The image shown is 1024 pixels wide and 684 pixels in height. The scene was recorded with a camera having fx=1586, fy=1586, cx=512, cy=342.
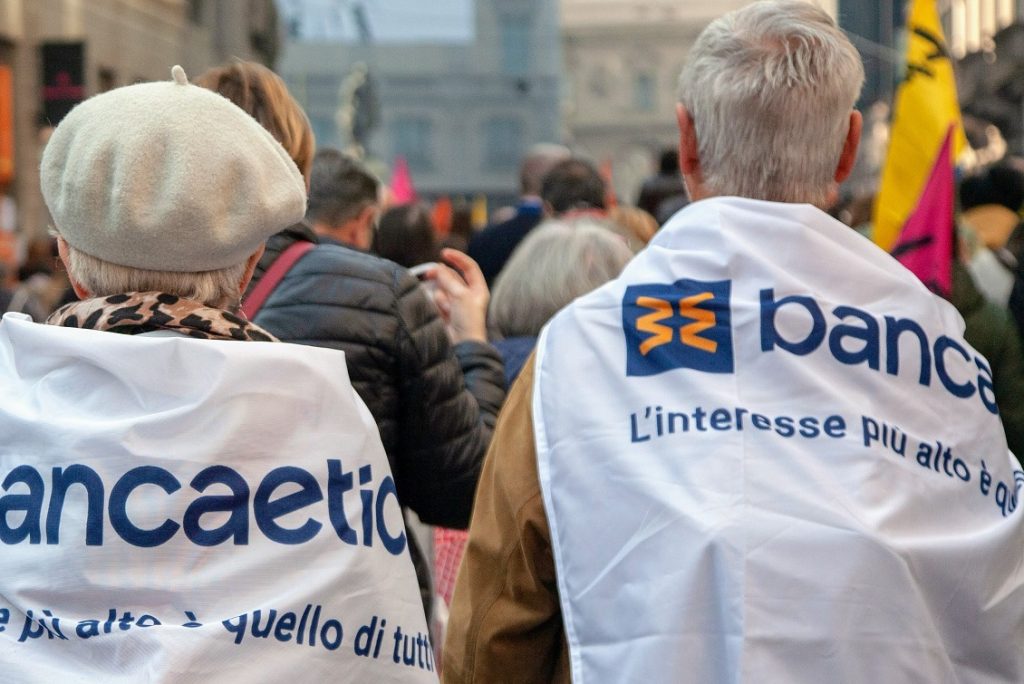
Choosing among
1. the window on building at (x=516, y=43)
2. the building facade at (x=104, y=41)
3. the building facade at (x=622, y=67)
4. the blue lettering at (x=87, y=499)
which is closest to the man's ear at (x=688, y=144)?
the blue lettering at (x=87, y=499)

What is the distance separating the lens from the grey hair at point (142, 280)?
7.90 feet

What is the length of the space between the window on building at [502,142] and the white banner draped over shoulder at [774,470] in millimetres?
32868

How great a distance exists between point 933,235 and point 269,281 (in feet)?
8.70

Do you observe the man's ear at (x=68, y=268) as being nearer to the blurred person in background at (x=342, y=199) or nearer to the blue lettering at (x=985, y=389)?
the blue lettering at (x=985, y=389)

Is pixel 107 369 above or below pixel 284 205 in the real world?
below

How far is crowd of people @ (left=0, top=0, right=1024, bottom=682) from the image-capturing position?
220 centimetres

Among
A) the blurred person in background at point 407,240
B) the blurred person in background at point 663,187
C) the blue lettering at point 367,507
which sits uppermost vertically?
the blue lettering at point 367,507

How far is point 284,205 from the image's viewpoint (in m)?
2.46

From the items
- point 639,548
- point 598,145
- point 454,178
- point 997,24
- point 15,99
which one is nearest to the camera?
point 639,548

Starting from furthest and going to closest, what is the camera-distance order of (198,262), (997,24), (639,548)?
(997,24) < (198,262) < (639,548)

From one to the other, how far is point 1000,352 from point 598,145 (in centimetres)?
8750

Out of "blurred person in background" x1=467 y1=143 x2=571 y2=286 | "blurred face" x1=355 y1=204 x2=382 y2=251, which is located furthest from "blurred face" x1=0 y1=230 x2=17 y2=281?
"blurred face" x1=355 y1=204 x2=382 y2=251

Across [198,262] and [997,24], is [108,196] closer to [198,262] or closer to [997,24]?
[198,262]

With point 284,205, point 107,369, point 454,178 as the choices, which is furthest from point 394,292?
point 454,178
